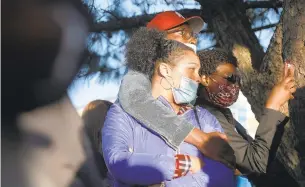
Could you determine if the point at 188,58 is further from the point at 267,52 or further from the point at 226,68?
the point at 267,52

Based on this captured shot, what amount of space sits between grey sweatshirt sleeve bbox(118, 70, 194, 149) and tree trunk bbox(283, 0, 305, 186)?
4.16ft

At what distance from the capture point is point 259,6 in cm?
528

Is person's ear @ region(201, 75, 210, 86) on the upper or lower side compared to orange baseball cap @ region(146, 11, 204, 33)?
lower

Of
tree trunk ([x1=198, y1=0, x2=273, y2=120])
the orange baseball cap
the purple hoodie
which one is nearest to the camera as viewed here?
the purple hoodie

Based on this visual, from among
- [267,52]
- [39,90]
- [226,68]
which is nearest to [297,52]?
[226,68]

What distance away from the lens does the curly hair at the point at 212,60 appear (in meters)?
3.02

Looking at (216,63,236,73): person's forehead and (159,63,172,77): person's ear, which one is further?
(216,63,236,73): person's forehead

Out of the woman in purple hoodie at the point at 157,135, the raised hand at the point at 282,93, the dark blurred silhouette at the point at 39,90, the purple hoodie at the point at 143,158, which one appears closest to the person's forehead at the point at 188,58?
the woman in purple hoodie at the point at 157,135

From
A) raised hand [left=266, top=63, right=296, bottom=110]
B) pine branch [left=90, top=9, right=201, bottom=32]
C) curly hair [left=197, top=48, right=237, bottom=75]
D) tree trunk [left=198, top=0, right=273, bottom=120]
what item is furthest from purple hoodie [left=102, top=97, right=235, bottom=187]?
pine branch [left=90, top=9, right=201, bottom=32]

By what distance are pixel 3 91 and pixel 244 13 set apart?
3284mm

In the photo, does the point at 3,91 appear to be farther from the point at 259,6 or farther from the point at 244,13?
the point at 259,6

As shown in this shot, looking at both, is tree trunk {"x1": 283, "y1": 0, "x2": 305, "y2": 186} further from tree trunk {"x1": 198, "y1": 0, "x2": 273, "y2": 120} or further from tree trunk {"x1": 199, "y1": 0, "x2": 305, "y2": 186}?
tree trunk {"x1": 198, "y1": 0, "x2": 273, "y2": 120}

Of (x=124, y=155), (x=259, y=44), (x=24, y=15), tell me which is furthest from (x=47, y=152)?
(x=259, y=44)

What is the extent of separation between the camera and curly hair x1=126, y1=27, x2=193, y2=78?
2158 mm
